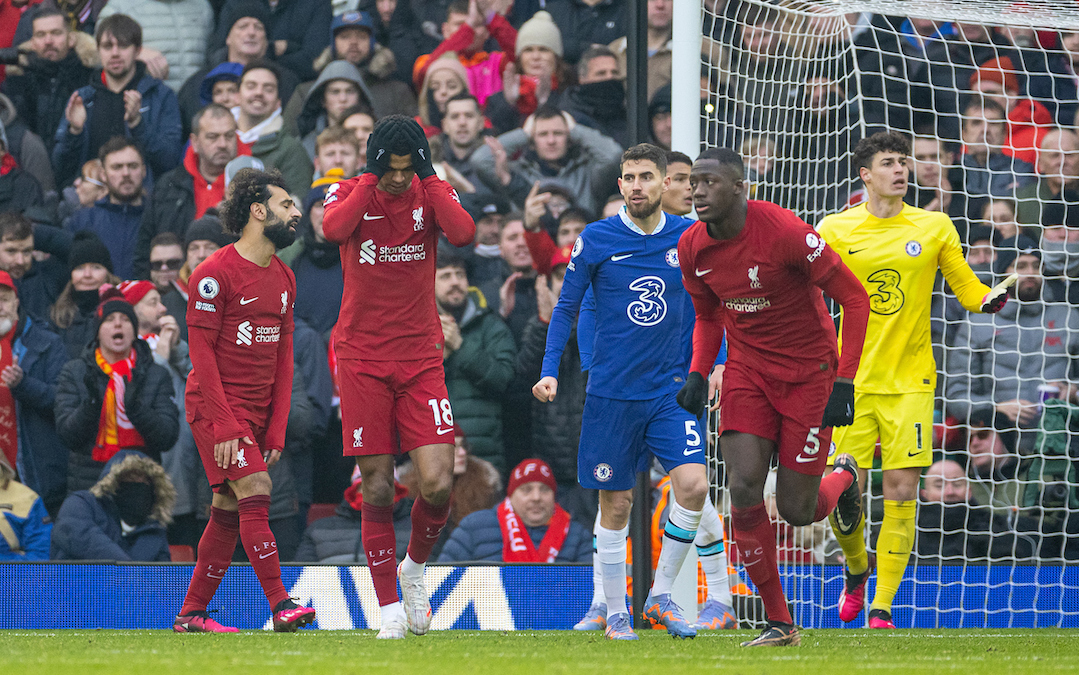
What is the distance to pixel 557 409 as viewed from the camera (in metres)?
8.38

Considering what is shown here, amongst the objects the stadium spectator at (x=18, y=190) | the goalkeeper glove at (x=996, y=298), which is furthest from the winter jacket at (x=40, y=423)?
the goalkeeper glove at (x=996, y=298)

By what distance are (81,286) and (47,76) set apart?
1.93 m

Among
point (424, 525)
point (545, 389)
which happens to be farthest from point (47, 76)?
point (545, 389)

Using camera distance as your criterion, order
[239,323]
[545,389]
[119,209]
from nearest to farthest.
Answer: [545,389]
[239,323]
[119,209]

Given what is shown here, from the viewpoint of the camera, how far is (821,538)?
784cm

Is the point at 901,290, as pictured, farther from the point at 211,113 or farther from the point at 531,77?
the point at 211,113

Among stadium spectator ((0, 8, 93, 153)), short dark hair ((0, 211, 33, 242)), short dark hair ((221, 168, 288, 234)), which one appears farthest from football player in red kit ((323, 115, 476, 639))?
stadium spectator ((0, 8, 93, 153))

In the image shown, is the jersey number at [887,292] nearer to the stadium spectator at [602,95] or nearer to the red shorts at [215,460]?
the stadium spectator at [602,95]

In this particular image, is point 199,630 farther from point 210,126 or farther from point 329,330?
point 210,126

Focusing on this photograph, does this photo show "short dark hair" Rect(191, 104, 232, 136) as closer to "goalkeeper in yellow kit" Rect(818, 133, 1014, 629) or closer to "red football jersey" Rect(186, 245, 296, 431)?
"red football jersey" Rect(186, 245, 296, 431)

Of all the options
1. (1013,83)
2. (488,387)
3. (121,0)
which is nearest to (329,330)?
(488,387)

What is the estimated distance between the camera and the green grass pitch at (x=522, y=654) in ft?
12.4

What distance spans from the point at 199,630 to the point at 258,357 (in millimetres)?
1366

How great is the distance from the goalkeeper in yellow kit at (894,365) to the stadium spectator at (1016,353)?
1.75 m
